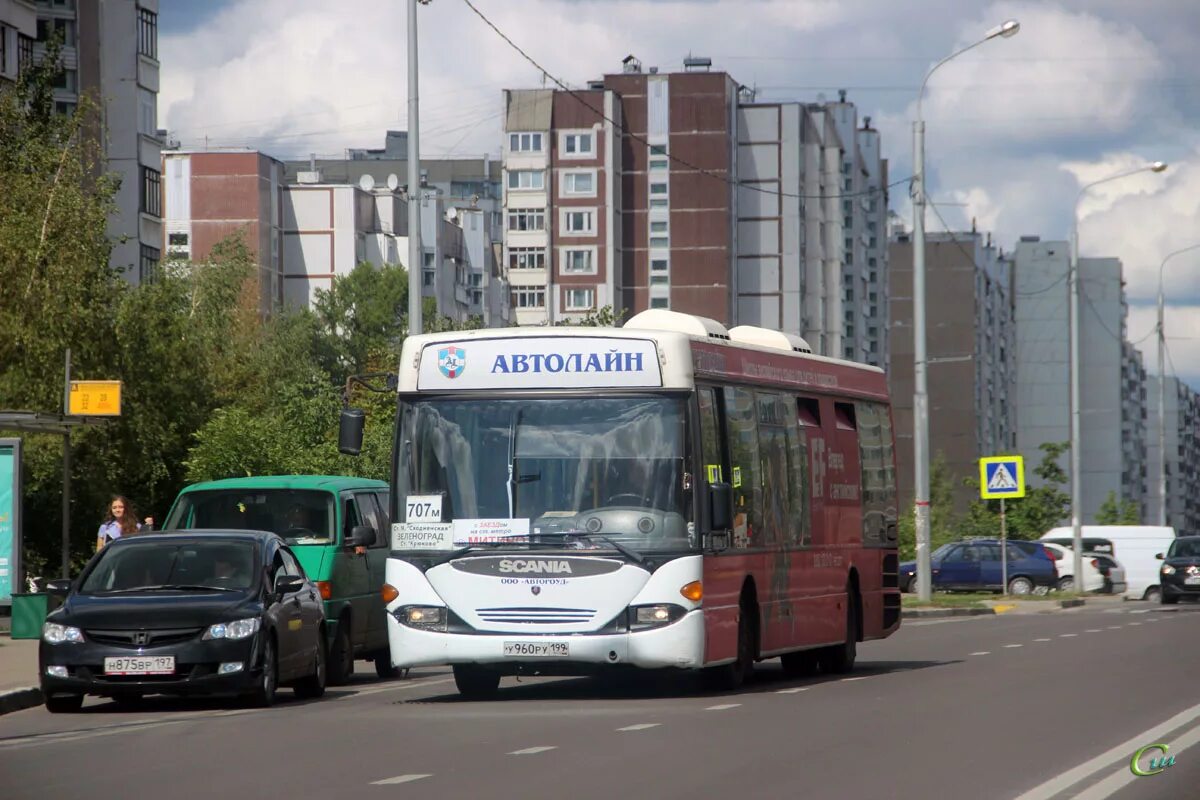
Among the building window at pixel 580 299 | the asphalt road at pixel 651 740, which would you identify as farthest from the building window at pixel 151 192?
the building window at pixel 580 299

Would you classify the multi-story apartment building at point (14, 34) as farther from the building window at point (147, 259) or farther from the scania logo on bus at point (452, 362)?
the scania logo on bus at point (452, 362)

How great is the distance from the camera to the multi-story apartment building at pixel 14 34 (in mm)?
58628

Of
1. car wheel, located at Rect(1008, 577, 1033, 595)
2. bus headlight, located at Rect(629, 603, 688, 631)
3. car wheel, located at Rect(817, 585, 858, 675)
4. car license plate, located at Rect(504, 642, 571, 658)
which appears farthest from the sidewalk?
car wheel, located at Rect(1008, 577, 1033, 595)

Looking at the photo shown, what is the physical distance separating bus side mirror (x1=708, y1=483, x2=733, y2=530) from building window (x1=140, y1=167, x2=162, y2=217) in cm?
5201

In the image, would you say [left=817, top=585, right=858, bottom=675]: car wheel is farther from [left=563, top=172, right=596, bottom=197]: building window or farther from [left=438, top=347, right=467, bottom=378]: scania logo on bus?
[left=563, top=172, right=596, bottom=197]: building window

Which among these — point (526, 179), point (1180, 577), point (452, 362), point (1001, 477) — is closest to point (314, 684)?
point (452, 362)

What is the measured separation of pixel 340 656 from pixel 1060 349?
163222 millimetres

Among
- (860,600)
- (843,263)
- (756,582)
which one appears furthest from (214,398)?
(843,263)

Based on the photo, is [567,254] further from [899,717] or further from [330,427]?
[899,717]

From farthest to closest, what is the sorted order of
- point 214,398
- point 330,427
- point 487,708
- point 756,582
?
point 214,398 < point 330,427 < point 756,582 < point 487,708

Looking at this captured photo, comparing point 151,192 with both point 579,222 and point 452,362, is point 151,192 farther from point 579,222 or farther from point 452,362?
point 579,222

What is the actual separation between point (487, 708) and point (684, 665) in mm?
1593

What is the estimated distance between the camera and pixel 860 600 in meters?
22.4

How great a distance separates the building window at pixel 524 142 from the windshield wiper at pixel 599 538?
11188cm
